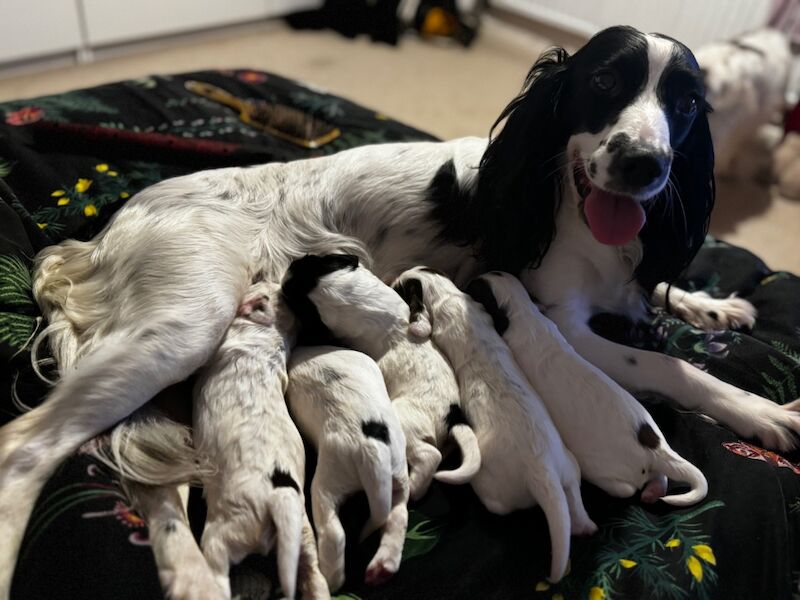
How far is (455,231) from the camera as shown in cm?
187

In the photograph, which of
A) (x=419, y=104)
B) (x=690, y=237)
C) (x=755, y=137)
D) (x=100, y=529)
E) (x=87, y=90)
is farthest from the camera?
(x=419, y=104)

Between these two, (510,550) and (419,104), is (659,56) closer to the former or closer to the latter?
(510,550)

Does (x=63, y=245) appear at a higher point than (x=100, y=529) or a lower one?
higher

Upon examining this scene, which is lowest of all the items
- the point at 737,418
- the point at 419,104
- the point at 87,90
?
the point at 419,104

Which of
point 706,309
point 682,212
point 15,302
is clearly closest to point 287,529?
point 15,302

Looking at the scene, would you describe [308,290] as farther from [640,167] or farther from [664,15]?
[664,15]

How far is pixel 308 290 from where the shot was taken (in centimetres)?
162

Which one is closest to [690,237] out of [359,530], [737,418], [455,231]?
[737,418]

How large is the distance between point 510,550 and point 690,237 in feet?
3.07

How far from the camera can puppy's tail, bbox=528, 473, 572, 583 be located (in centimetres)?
122

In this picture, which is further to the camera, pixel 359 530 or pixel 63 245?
pixel 63 245

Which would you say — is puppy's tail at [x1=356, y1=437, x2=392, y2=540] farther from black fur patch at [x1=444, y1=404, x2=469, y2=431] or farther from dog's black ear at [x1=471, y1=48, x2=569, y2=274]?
dog's black ear at [x1=471, y1=48, x2=569, y2=274]

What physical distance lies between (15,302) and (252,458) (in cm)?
75

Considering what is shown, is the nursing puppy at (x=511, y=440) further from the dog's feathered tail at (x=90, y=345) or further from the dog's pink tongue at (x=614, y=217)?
the dog's feathered tail at (x=90, y=345)
